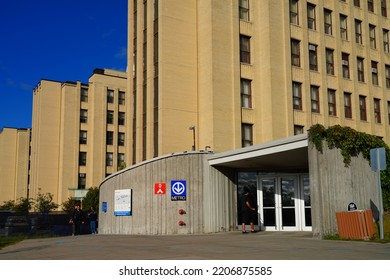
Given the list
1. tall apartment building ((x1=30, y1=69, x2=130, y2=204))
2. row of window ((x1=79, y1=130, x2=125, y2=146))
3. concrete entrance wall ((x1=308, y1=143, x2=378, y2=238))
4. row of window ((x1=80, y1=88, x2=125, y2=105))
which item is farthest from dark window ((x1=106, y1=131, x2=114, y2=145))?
concrete entrance wall ((x1=308, y1=143, x2=378, y2=238))

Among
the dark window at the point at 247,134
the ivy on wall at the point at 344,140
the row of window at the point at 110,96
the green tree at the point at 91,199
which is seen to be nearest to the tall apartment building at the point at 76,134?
the row of window at the point at 110,96

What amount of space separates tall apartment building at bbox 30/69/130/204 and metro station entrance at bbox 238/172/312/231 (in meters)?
46.1

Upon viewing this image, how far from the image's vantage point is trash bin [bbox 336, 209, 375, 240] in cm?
1479

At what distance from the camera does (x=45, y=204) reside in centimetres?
6294

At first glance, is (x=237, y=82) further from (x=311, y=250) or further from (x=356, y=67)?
(x=311, y=250)

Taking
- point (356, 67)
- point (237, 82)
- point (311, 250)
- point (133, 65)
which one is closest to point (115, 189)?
point (237, 82)

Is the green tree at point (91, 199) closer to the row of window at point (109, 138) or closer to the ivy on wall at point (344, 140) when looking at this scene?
the row of window at point (109, 138)

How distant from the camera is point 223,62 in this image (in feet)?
95.4

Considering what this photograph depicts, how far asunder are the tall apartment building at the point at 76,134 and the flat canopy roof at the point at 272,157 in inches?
1845

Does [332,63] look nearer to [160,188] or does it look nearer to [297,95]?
[297,95]

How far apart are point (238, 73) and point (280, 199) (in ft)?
33.4

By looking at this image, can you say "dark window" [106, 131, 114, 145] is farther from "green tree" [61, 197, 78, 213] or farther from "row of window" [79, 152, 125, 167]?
"green tree" [61, 197, 78, 213]

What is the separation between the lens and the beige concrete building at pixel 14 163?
8925 cm

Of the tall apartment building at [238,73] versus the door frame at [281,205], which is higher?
the tall apartment building at [238,73]
